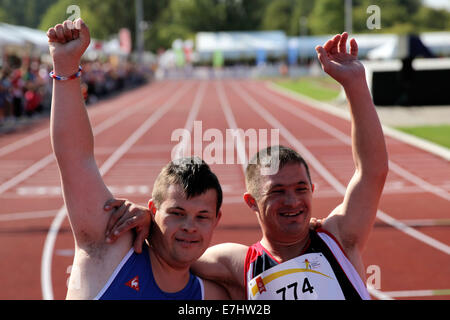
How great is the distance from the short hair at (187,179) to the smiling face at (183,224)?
0.06 feet

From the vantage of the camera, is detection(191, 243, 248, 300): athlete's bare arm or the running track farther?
the running track

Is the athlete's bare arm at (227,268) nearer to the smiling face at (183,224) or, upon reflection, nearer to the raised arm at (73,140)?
the smiling face at (183,224)

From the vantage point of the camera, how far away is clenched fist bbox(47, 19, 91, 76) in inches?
82.3

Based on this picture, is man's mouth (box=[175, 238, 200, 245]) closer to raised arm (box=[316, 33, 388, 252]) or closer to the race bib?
the race bib

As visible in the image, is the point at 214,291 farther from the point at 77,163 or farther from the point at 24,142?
the point at 24,142

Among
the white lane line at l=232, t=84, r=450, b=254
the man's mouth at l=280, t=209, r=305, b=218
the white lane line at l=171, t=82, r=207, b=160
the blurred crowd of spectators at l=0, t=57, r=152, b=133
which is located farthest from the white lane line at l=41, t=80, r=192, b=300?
the white lane line at l=232, t=84, r=450, b=254

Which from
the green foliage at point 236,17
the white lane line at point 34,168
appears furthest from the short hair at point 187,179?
the green foliage at point 236,17

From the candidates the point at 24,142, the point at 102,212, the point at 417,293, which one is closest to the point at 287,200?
the point at 102,212

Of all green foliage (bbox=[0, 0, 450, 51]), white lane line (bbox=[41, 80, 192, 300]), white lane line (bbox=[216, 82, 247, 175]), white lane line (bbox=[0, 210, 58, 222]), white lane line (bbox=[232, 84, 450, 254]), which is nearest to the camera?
white lane line (bbox=[41, 80, 192, 300])

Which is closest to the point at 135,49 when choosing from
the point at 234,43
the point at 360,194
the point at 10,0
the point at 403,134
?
the point at 234,43

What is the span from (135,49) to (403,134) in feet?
224

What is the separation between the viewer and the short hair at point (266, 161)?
7.79 ft

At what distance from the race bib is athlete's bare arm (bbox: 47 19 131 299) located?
63cm

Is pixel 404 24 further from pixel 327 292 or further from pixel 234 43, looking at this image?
pixel 327 292
